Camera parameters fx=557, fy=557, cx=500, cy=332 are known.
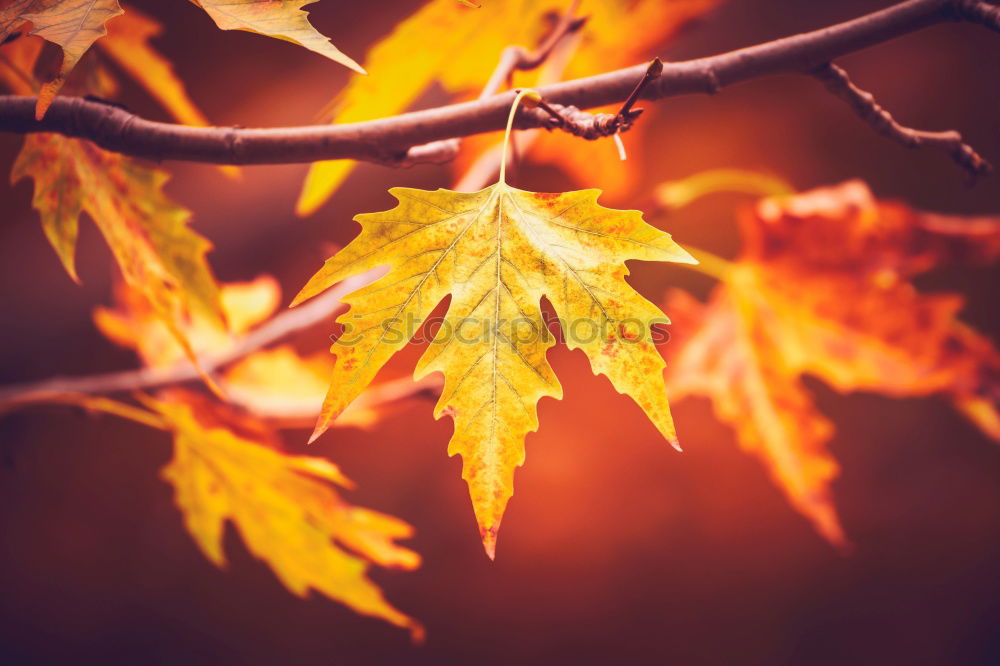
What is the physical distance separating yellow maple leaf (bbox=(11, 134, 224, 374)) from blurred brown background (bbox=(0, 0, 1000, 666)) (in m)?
0.41

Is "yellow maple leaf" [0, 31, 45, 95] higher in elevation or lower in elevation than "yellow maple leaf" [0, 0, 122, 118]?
lower

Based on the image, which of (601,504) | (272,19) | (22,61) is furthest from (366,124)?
(601,504)

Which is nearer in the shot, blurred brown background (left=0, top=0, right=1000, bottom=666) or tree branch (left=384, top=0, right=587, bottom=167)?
tree branch (left=384, top=0, right=587, bottom=167)

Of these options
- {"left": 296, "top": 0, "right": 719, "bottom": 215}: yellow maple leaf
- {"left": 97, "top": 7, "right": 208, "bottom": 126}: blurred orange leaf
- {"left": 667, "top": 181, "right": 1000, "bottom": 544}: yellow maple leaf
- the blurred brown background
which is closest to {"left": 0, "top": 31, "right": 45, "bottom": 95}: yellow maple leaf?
{"left": 97, "top": 7, "right": 208, "bottom": 126}: blurred orange leaf

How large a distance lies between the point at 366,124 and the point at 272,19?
0.17 ft

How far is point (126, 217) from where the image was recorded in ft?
0.98

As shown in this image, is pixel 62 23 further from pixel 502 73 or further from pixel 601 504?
pixel 601 504

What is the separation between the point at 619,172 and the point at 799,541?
57 cm

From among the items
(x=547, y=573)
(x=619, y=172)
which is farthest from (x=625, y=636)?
(x=619, y=172)

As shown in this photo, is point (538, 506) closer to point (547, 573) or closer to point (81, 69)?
point (547, 573)

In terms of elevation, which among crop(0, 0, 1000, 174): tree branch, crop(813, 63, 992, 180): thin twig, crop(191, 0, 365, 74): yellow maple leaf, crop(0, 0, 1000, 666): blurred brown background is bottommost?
crop(0, 0, 1000, 666): blurred brown background

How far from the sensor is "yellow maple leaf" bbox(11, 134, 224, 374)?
0.91 ft

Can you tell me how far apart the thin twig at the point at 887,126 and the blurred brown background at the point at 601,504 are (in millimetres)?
495

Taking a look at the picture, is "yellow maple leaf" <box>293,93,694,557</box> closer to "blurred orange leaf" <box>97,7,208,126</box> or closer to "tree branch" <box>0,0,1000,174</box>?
"tree branch" <box>0,0,1000,174</box>
